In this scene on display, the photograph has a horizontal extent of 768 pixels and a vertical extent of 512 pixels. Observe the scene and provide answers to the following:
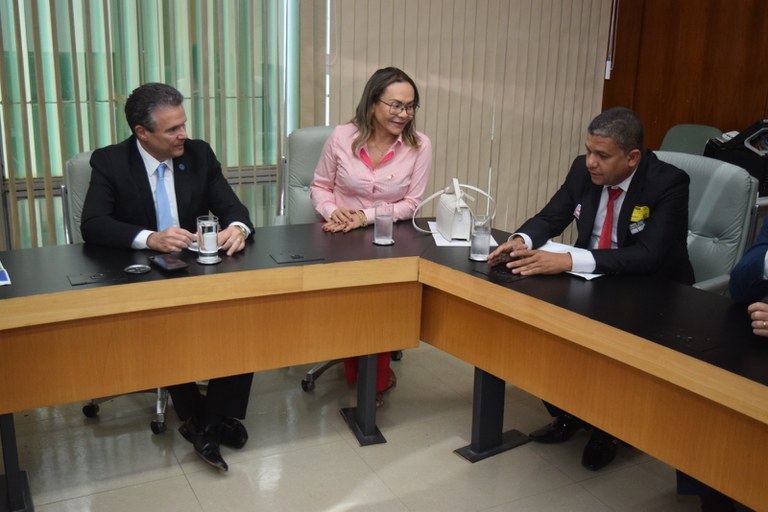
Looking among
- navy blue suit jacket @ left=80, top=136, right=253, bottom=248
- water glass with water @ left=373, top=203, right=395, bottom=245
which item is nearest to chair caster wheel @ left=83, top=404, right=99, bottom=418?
navy blue suit jacket @ left=80, top=136, right=253, bottom=248

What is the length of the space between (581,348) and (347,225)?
40.9 inches

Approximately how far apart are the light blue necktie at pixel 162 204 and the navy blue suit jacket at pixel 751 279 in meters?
1.85

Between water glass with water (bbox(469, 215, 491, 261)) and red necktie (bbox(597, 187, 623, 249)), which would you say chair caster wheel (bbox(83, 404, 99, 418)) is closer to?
water glass with water (bbox(469, 215, 491, 261))

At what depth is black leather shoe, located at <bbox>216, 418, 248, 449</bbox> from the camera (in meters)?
2.74

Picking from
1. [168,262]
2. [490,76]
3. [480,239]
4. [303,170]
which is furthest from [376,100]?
[490,76]

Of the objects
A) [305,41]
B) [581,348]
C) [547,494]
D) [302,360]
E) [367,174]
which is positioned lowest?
[547,494]

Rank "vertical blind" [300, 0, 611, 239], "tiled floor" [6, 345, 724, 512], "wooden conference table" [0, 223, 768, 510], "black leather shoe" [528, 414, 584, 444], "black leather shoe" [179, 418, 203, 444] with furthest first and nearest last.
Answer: "vertical blind" [300, 0, 611, 239]
"black leather shoe" [528, 414, 584, 444]
"black leather shoe" [179, 418, 203, 444]
"tiled floor" [6, 345, 724, 512]
"wooden conference table" [0, 223, 768, 510]

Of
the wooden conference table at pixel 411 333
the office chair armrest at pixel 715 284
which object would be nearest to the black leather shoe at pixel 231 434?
the wooden conference table at pixel 411 333

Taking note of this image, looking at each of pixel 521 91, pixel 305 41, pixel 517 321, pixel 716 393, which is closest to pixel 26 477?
pixel 517 321

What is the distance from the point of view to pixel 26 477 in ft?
8.13

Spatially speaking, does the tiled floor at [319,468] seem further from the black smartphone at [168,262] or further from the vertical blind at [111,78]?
the vertical blind at [111,78]

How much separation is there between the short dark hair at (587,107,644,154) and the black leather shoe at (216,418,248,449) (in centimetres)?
156

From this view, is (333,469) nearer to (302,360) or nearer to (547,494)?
(302,360)

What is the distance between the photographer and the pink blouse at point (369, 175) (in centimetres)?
313
